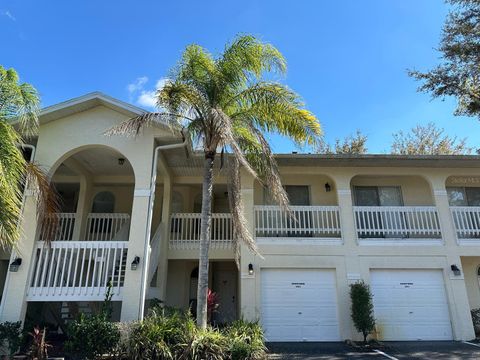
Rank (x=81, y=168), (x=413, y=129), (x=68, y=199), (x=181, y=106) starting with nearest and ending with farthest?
(x=181, y=106)
(x=81, y=168)
(x=68, y=199)
(x=413, y=129)

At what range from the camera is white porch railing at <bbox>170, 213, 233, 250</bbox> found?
1260 cm

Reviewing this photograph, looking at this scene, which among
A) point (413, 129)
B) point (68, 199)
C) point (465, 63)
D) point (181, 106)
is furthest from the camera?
point (413, 129)

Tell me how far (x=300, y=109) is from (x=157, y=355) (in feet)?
23.7

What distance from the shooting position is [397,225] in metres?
12.7

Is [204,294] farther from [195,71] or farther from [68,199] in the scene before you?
[68,199]

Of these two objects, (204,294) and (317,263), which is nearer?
(204,294)

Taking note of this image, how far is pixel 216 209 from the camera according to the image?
1585 centimetres

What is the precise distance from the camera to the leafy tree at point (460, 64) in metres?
11.1

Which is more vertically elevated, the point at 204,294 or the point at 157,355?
the point at 204,294

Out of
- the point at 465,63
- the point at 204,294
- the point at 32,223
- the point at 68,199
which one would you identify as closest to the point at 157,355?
the point at 204,294

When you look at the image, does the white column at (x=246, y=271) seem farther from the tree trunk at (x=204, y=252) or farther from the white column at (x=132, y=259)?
the white column at (x=132, y=259)

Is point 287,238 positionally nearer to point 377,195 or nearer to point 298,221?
point 298,221

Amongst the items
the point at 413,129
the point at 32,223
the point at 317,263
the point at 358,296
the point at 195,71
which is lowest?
the point at 358,296

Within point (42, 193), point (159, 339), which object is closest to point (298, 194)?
point (159, 339)
